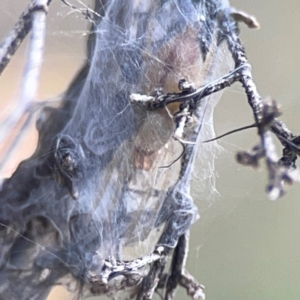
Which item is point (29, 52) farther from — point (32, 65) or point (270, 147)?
point (270, 147)

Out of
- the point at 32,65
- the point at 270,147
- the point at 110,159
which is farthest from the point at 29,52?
the point at 270,147

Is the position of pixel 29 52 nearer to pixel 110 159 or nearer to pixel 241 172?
pixel 110 159

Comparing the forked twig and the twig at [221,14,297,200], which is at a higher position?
the forked twig

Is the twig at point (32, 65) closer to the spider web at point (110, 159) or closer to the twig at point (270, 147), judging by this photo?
the spider web at point (110, 159)

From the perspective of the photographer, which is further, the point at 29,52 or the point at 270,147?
the point at 29,52

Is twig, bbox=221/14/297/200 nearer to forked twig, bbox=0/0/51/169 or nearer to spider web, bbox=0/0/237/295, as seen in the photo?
spider web, bbox=0/0/237/295

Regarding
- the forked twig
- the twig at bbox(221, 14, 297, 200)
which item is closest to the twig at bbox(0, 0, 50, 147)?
the forked twig

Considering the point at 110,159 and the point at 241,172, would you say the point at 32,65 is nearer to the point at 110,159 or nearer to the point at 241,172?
the point at 110,159

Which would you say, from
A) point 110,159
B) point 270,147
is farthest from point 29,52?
point 270,147

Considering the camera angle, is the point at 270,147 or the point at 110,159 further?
the point at 110,159

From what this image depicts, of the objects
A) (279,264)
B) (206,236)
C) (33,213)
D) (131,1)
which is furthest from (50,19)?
(279,264)
